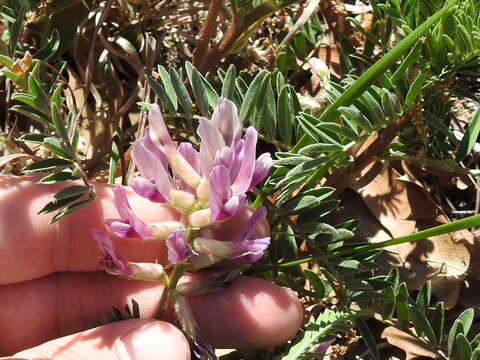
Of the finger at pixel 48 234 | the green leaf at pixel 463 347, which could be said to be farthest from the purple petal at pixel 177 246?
the green leaf at pixel 463 347

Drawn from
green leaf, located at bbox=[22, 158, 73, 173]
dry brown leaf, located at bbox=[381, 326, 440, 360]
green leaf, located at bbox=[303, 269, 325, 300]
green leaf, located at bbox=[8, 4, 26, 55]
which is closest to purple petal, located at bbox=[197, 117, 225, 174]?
green leaf, located at bbox=[22, 158, 73, 173]

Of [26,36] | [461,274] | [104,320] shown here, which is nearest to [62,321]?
[104,320]

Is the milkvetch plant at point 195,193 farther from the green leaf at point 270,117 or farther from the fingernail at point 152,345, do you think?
the green leaf at point 270,117

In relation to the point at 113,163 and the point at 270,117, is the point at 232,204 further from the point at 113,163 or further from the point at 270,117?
the point at 113,163

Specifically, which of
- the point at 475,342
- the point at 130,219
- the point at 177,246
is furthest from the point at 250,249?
the point at 475,342

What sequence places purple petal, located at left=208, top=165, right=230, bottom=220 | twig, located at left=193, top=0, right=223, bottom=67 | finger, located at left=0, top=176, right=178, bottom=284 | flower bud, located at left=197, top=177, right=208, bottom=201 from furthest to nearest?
twig, located at left=193, top=0, right=223, bottom=67 < finger, located at left=0, top=176, right=178, bottom=284 < flower bud, located at left=197, top=177, right=208, bottom=201 < purple petal, located at left=208, top=165, right=230, bottom=220

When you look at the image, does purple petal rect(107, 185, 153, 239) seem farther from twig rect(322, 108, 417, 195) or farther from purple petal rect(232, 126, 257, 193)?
twig rect(322, 108, 417, 195)

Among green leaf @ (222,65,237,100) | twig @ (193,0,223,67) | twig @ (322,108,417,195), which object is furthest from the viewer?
twig @ (193,0,223,67)
